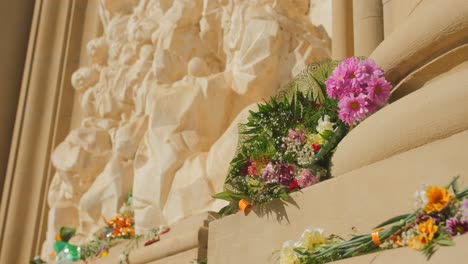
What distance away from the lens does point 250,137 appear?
3.23 meters

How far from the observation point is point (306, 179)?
9.24 ft

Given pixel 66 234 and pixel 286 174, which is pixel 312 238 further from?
pixel 66 234

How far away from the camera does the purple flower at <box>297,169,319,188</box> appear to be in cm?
281

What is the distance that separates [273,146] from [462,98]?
3.13 feet

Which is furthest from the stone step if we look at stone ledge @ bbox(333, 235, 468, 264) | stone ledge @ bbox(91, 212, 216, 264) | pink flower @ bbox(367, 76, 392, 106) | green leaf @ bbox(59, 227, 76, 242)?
green leaf @ bbox(59, 227, 76, 242)

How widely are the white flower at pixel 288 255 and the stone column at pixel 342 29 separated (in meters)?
2.55

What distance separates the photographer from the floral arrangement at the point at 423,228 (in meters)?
1.90

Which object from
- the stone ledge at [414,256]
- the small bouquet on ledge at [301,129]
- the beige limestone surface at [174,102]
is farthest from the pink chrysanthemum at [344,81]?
the beige limestone surface at [174,102]

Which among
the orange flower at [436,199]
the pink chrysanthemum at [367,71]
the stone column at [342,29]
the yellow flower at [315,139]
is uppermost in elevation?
the stone column at [342,29]

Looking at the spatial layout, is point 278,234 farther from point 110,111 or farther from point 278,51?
point 110,111

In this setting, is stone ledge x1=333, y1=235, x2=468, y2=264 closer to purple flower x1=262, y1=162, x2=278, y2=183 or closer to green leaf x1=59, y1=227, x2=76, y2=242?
purple flower x1=262, y1=162, x2=278, y2=183

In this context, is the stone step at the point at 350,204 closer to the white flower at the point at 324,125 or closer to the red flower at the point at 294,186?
the red flower at the point at 294,186

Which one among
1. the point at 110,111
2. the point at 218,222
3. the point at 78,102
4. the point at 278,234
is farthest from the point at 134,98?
the point at 278,234

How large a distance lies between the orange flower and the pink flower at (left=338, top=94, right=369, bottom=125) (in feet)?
2.68
